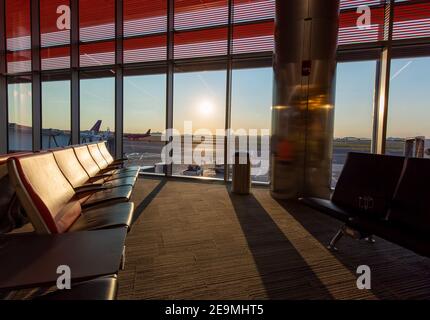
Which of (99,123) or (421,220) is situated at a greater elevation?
(99,123)

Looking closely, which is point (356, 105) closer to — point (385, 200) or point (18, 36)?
point (385, 200)

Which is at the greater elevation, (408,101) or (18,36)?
(18,36)

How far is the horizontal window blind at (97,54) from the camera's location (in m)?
6.46

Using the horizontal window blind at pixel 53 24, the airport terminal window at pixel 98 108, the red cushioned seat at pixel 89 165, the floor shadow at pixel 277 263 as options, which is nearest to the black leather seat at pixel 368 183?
the floor shadow at pixel 277 263

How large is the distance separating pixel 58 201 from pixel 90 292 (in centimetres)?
113

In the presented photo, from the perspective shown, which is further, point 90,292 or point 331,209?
point 331,209

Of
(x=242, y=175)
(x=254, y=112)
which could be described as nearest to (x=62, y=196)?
(x=242, y=175)

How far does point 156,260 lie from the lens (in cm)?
229

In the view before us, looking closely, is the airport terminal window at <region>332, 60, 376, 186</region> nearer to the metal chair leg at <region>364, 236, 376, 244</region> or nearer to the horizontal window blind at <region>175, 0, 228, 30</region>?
the metal chair leg at <region>364, 236, 376, 244</region>

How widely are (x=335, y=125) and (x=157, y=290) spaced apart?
4.01 metres

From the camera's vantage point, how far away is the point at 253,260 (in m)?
2.32

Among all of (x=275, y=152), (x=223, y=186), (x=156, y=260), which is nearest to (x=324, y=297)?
(x=156, y=260)
